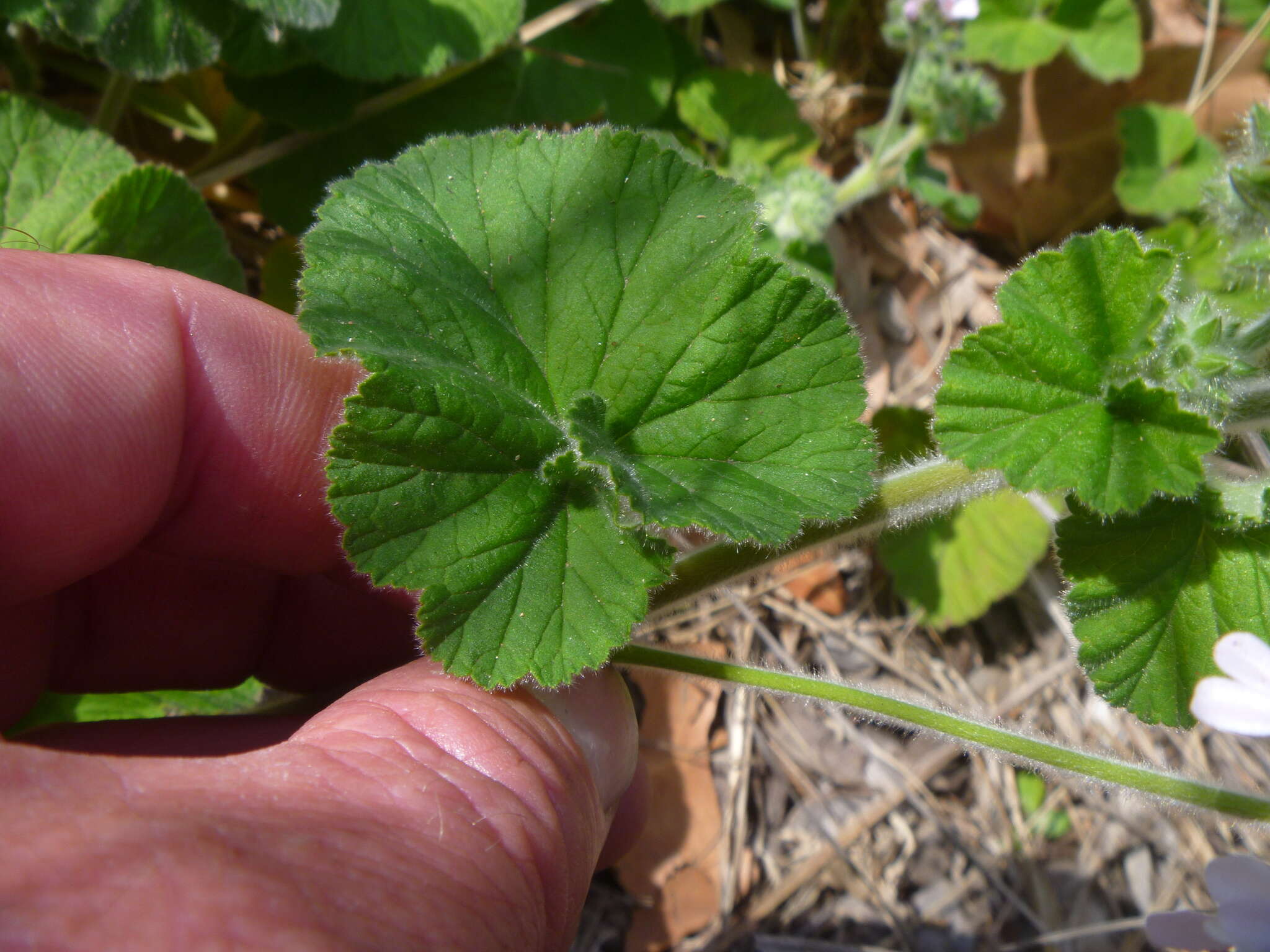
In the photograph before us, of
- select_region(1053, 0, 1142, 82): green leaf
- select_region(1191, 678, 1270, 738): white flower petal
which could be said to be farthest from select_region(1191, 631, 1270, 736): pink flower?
select_region(1053, 0, 1142, 82): green leaf

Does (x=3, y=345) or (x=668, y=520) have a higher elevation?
(x=3, y=345)

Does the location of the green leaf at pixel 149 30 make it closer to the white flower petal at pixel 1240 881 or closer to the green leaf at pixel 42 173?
the green leaf at pixel 42 173

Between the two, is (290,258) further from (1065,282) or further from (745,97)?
(1065,282)

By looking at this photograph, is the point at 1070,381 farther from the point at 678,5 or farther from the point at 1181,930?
the point at 678,5

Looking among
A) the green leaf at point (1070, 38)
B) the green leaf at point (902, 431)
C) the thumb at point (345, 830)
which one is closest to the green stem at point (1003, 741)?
the thumb at point (345, 830)

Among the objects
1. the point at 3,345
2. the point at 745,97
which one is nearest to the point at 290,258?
the point at 3,345

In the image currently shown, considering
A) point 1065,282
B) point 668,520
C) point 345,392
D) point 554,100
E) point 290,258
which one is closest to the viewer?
point 668,520

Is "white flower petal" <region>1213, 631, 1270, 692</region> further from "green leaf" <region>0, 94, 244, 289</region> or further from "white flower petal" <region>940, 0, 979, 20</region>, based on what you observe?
"green leaf" <region>0, 94, 244, 289</region>
